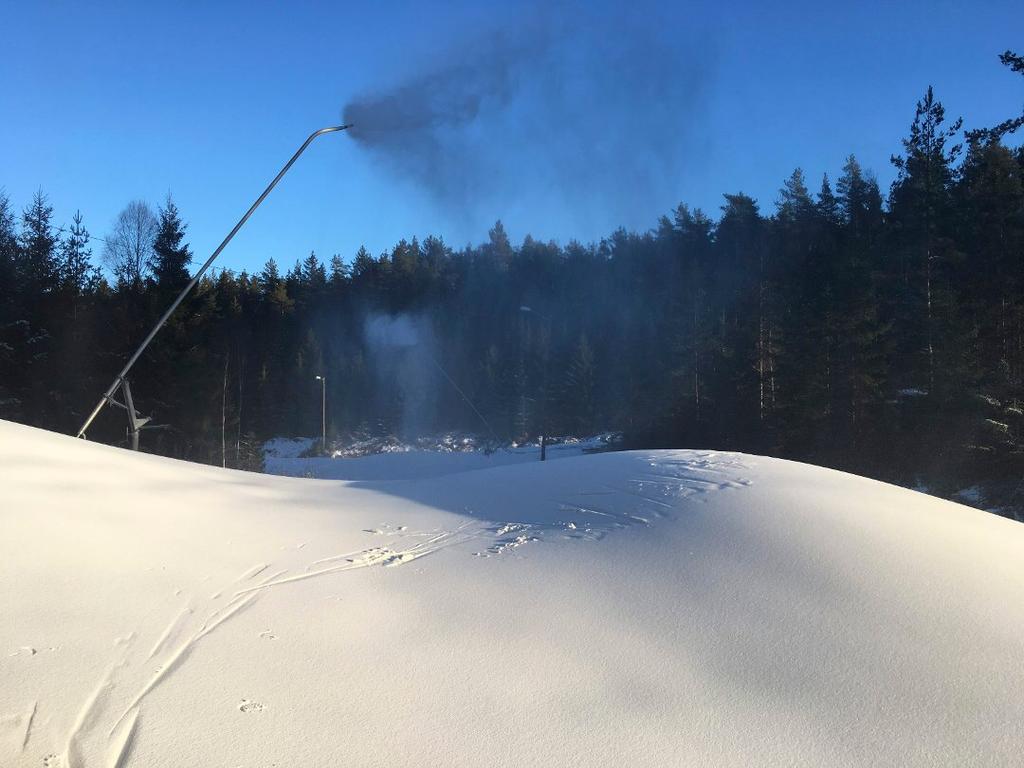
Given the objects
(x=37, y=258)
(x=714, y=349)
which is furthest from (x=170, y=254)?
(x=714, y=349)

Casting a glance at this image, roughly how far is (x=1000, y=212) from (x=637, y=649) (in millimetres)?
24839

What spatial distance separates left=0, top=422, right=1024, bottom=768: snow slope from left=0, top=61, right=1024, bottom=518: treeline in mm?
18519

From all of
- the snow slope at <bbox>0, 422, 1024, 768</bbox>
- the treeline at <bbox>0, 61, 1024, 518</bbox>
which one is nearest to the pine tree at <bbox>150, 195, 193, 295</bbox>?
the treeline at <bbox>0, 61, 1024, 518</bbox>

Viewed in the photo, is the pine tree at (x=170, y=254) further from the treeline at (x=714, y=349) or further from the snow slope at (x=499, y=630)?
the snow slope at (x=499, y=630)

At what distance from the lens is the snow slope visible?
2939 mm

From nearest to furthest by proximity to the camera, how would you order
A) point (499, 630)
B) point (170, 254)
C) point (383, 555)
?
point (499, 630) → point (383, 555) → point (170, 254)

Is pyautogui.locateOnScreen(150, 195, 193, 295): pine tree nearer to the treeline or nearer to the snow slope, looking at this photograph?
the treeline

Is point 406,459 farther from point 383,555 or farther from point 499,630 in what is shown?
point 499,630

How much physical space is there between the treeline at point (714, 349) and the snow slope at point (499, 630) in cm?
1852

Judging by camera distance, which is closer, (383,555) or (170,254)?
(383,555)

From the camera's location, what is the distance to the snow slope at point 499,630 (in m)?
2.94

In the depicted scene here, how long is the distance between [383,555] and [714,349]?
29385mm

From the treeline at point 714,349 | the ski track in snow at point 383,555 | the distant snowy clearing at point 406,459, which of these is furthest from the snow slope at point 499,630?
the distant snowy clearing at point 406,459

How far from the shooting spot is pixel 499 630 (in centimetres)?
391
